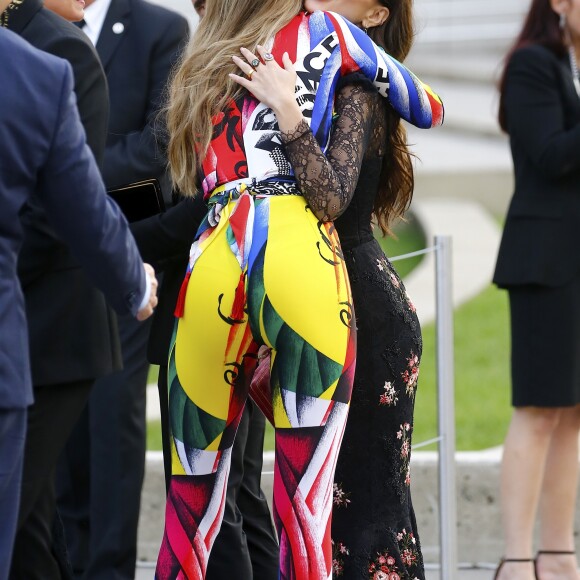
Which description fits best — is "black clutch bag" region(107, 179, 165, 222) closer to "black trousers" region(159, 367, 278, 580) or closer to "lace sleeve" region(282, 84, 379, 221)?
"black trousers" region(159, 367, 278, 580)

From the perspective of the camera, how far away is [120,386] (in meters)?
4.30

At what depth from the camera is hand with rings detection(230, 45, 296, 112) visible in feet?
9.89

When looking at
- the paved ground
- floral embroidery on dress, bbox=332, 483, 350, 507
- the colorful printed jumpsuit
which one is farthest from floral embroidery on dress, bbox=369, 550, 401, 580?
the paved ground

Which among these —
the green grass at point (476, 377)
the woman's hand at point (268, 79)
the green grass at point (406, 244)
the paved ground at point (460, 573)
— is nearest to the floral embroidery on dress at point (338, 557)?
the woman's hand at point (268, 79)

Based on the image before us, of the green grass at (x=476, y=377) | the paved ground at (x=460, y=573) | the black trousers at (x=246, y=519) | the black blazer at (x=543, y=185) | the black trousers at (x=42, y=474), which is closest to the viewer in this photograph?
the black trousers at (x=42, y=474)

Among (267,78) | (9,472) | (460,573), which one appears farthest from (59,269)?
(460,573)

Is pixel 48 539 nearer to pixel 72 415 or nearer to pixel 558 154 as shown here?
pixel 72 415

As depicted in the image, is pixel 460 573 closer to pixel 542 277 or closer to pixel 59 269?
pixel 542 277

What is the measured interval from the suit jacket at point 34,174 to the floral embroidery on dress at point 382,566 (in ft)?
3.80

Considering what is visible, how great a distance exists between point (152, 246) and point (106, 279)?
1009 millimetres

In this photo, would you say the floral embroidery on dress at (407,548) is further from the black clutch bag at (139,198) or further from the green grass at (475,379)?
the green grass at (475,379)

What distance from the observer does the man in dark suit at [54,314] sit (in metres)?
3.11

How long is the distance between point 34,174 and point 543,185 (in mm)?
2245

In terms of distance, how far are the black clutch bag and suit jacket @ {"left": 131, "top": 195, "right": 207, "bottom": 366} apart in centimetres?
6
